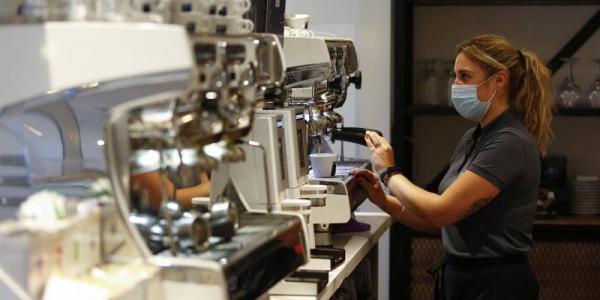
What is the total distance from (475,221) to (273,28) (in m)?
0.98

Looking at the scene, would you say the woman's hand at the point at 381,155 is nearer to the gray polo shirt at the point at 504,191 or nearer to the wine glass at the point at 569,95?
the gray polo shirt at the point at 504,191

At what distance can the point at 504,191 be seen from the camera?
3393 mm

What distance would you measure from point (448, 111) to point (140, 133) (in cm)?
356

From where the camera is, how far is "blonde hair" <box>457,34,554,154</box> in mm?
3488

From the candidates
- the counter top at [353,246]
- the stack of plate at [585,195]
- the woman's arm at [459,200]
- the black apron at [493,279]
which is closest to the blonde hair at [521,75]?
the woman's arm at [459,200]

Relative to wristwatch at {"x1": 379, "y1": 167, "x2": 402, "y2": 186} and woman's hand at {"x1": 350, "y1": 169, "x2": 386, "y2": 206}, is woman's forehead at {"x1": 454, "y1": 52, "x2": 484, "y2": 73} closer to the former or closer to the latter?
wristwatch at {"x1": 379, "y1": 167, "x2": 402, "y2": 186}

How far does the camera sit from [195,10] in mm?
1949

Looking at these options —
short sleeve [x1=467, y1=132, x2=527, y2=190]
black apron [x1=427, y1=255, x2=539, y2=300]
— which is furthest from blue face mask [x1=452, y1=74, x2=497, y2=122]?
black apron [x1=427, y1=255, x2=539, y2=300]

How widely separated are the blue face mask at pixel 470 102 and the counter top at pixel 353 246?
61 cm

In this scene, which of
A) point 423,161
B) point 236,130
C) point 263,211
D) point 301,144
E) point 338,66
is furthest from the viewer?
point 423,161

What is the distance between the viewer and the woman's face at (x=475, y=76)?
11.5 ft

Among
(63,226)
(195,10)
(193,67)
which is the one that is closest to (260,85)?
(195,10)

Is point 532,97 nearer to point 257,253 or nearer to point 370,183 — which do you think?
point 370,183

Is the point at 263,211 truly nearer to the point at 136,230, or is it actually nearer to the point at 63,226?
the point at 136,230
